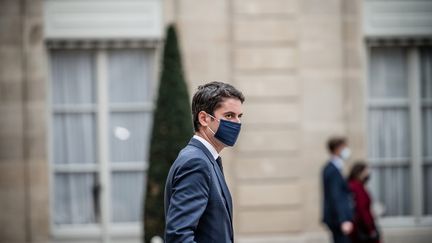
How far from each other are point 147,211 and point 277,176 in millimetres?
2612

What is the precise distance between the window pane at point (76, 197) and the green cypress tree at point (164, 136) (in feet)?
7.47

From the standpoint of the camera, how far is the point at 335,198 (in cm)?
941

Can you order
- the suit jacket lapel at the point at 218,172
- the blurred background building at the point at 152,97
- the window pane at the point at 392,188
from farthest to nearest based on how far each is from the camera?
the window pane at the point at 392,188
the blurred background building at the point at 152,97
the suit jacket lapel at the point at 218,172

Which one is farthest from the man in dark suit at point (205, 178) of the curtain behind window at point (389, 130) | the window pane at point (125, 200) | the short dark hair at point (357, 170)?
the curtain behind window at point (389, 130)

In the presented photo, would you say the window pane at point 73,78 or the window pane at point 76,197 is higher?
the window pane at point 73,78

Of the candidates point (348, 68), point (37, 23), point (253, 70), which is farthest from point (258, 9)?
point (37, 23)

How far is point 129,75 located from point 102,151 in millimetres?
1177

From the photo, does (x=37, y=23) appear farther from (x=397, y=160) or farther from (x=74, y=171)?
(x=397, y=160)

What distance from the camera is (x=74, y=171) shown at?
11.3m

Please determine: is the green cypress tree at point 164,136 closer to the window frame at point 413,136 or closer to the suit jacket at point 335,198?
the suit jacket at point 335,198

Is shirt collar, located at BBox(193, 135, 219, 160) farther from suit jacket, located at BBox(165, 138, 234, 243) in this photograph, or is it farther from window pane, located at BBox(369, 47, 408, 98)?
window pane, located at BBox(369, 47, 408, 98)

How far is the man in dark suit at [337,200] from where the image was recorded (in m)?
9.38

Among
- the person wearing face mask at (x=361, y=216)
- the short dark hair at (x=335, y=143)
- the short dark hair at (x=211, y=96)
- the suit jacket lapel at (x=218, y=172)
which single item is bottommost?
the person wearing face mask at (x=361, y=216)

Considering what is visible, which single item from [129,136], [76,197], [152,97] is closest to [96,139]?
[129,136]
